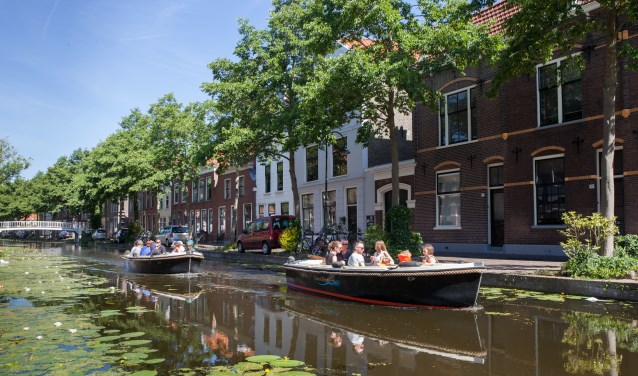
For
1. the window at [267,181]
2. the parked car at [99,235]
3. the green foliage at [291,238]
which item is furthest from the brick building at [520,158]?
the parked car at [99,235]

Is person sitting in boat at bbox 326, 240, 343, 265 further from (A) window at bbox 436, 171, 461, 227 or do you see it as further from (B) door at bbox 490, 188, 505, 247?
(A) window at bbox 436, 171, 461, 227

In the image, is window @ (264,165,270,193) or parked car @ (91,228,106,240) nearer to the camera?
window @ (264,165,270,193)

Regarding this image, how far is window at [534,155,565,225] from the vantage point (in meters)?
18.6

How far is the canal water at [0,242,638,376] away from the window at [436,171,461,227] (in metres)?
10.0

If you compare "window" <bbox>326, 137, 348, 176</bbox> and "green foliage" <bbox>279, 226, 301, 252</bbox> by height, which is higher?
"window" <bbox>326, 137, 348, 176</bbox>

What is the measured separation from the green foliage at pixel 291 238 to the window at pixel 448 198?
6300mm

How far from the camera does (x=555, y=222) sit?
61.4 ft

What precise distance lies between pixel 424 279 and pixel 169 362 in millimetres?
5200

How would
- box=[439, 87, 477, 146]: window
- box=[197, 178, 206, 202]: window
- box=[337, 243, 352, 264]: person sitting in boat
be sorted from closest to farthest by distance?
1. box=[337, 243, 352, 264]: person sitting in boat
2. box=[439, 87, 477, 146]: window
3. box=[197, 178, 206, 202]: window

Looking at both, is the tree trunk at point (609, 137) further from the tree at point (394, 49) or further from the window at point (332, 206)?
the window at point (332, 206)

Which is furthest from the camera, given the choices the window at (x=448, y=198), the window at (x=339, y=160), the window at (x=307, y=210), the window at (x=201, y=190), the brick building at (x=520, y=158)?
the window at (x=201, y=190)

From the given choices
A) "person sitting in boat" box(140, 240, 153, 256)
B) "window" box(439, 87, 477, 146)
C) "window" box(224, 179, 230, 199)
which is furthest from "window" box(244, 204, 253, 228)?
"window" box(439, 87, 477, 146)

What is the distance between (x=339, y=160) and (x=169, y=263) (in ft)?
48.0

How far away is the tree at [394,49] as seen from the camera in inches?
638
